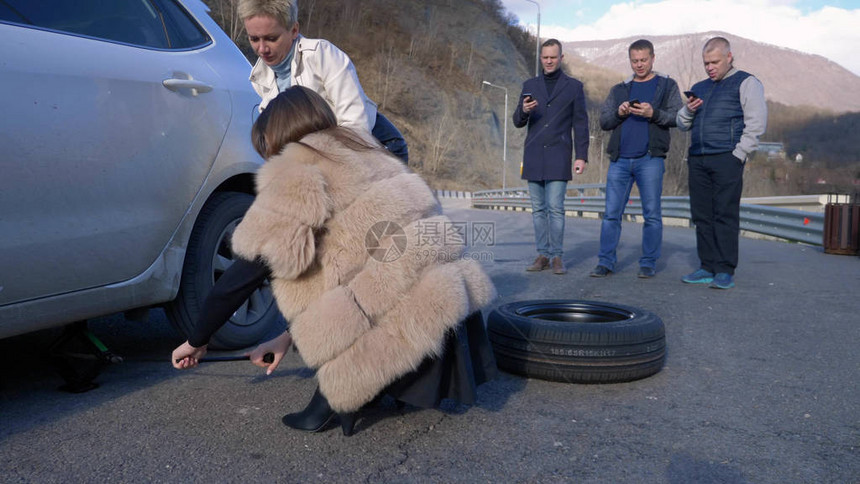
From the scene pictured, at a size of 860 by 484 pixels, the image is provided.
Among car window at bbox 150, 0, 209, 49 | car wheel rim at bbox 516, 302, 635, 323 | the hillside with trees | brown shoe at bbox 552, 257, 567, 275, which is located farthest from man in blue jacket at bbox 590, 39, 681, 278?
the hillside with trees

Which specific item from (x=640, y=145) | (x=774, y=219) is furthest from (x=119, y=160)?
(x=774, y=219)

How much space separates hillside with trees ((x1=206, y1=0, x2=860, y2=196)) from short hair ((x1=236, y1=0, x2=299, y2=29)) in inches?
1392

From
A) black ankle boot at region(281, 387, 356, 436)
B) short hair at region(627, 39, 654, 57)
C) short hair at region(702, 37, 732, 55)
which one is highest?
short hair at region(627, 39, 654, 57)

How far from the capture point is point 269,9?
121 inches

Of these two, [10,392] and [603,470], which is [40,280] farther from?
[603,470]

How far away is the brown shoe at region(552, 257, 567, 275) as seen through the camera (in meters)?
6.38

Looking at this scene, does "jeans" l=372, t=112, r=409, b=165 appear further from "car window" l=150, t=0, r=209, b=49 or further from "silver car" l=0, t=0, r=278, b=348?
"car window" l=150, t=0, r=209, b=49

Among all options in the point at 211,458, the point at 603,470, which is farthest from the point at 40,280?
the point at 603,470

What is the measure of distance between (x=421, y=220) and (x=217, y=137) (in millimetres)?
1387

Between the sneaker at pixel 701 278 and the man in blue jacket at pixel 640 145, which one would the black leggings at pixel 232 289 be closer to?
the man in blue jacket at pixel 640 145

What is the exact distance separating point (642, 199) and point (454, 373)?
426 cm

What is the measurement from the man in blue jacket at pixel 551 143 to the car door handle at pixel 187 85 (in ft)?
12.7

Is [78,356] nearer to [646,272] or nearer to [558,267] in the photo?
[558,267]

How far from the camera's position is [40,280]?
2.45m
